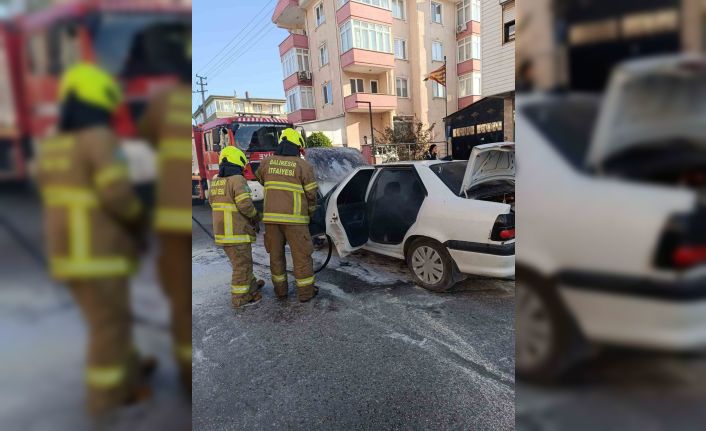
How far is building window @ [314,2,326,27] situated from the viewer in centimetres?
293

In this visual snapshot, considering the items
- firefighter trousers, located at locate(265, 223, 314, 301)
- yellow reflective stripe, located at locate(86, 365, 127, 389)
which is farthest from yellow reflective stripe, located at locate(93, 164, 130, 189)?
firefighter trousers, located at locate(265, 223, 314, 301)

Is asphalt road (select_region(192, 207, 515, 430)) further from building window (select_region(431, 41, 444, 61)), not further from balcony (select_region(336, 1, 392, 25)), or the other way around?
balcony (select_region(336, 1, 392, 25))

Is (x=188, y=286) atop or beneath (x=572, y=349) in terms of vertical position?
atop

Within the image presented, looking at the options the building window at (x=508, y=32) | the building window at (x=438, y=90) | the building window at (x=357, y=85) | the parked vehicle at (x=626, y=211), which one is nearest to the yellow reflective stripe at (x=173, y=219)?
the parked vehicle at (x=626, y=211)

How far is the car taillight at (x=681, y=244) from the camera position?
0.38 meters

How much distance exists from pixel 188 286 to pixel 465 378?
1.84 meters

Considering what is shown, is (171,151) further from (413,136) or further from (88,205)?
(413,136)

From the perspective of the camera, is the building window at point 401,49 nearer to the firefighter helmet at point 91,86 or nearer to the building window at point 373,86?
the building window at point 373,86

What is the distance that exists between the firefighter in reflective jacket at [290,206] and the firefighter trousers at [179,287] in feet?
7.79

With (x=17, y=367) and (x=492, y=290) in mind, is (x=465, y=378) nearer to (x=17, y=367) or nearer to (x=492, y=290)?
(x=492, y=290)

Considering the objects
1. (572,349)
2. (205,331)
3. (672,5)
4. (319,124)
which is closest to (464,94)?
(672,5)

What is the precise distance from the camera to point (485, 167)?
2.93m

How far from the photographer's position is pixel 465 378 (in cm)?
188

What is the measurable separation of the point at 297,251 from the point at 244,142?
7.64ft
